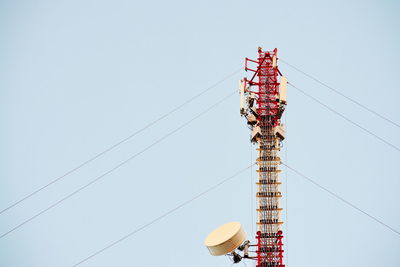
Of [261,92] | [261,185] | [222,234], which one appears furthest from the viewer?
[261,92]

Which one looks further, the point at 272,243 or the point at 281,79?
the point at 281,79

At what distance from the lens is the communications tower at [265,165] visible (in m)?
28.9

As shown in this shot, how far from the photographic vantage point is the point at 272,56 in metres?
37.2

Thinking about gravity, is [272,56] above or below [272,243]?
above

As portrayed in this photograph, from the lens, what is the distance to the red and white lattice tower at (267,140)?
104ft

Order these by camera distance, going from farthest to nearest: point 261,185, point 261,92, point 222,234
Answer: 1. point 261,92
2. point 261,185
3. point 222,234

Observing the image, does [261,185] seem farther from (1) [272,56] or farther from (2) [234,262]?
(1) [272,56]

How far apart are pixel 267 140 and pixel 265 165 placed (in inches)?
65.9

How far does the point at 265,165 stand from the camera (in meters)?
33.8

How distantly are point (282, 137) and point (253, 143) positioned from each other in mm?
1869

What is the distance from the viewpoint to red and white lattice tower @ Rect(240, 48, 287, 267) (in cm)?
3164

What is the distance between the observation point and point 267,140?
113ft

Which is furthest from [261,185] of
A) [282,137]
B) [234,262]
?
[234,262]

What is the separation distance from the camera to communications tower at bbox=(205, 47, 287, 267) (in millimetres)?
28938
